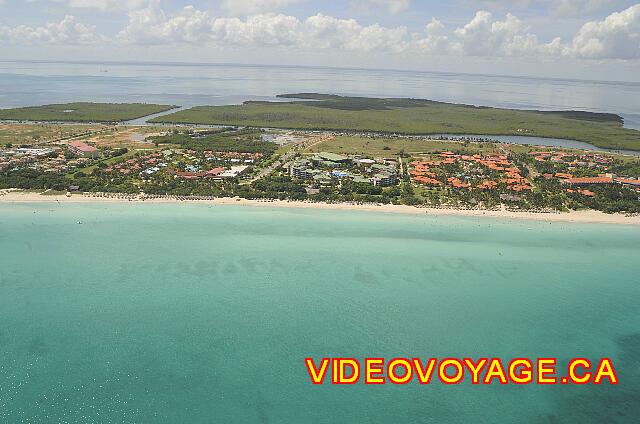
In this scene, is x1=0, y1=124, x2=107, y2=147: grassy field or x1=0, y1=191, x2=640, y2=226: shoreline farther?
x1=0, y1=124, x2=107, y2=147: grassy field

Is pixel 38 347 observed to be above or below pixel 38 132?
below

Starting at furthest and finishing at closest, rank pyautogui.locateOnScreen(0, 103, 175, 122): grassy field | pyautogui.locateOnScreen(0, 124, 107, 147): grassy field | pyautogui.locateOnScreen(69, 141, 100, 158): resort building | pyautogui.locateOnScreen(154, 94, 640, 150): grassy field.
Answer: pyautogui.locateOnScreen(154, 94, 640, 150): grassy field < pyautogui.locateOnScreen(0, 103, 175, 122): grassy field < pyautogui.locateOnScreen(0, 124, 107, 147): grassy field < pyautogui.locateOnScreen(69, 141, 100, 158): resort building

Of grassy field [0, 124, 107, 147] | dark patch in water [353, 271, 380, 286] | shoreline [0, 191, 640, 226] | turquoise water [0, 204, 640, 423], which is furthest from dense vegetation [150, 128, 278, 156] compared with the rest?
dark patch in water [353, 271, 380, 286]

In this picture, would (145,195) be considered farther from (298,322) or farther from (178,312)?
(298,322)

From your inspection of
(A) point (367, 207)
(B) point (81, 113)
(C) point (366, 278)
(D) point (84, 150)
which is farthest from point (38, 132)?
(C) point (366, 278)

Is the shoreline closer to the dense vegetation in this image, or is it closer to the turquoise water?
the turquoise water

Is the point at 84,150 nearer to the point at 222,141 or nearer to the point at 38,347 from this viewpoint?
the point at 222,141

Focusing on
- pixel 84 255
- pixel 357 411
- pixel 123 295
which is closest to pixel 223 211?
pixel 84 255
